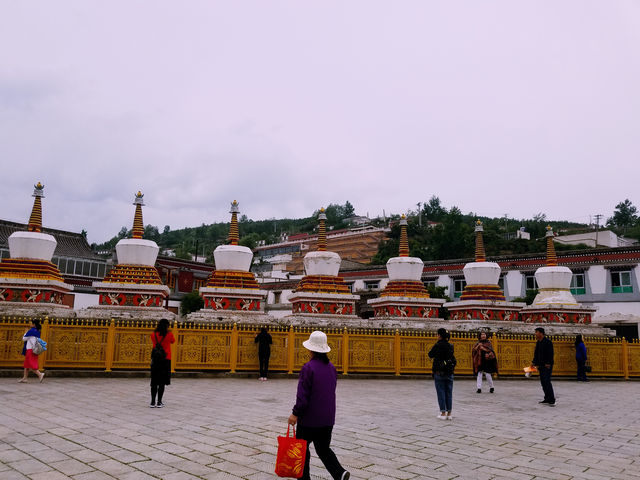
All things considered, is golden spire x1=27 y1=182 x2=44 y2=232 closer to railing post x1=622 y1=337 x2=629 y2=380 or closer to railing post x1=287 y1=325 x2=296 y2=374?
railing post x1=287 y1=325 x2=296 y2=374

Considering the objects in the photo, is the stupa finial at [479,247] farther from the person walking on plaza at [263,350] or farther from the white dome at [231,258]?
the person walking on plaza at [263,350]

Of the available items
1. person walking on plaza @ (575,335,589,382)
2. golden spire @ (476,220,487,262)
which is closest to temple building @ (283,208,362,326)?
golden spire @ (476,220,487,262)

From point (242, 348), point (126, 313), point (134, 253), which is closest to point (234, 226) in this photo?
point (134, 253)

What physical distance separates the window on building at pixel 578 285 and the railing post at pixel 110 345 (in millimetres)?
31792

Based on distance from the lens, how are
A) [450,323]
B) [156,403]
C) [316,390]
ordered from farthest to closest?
[450,323]
[156,403]
[316,390]

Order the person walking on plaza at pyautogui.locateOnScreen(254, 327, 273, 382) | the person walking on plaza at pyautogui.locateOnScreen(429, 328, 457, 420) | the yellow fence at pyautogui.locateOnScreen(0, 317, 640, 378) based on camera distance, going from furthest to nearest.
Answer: the person walking on plaza at pyautogui.locateOnScreen(254, 327, 273, 382), the yellow fence at pyautogui.locateOnScreen(0, 317, 640, 378), the person walking on plaza at pyautogui.locateOnScreen(429, 328, 457, 420)

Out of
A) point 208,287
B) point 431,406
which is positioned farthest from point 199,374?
point 431,406

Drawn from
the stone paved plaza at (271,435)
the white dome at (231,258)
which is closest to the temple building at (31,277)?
the stone paved plaza at (271,435)

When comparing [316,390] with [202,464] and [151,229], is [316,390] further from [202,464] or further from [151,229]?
[151,229]

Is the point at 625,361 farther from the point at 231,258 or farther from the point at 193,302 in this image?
the point at 193,302

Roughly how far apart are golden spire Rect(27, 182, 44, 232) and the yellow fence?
5777mm

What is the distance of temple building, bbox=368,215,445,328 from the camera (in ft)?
69.3

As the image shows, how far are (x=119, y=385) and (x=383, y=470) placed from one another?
8.96m

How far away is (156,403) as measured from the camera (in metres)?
9.80
